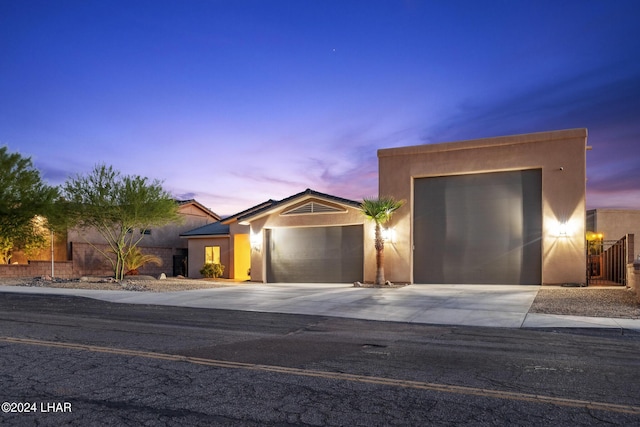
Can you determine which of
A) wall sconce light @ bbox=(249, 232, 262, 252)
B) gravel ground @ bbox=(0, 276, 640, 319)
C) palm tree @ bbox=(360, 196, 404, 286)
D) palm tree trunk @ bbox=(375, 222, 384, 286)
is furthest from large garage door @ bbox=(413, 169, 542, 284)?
wall sconce light @ bbox=(249, 232, 262, 252)

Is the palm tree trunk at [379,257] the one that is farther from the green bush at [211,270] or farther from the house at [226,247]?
the green bush at [211,270]

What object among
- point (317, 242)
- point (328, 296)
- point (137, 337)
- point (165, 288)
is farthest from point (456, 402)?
point (317, 242)

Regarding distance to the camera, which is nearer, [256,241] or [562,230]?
[562,230]

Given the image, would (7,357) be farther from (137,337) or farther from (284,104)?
(284,104)

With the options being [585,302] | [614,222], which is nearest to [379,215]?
[585,302]

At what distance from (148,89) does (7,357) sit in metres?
19.7

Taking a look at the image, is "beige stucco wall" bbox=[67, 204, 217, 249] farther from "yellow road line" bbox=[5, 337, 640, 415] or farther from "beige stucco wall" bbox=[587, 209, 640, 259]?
"beige stucco wall" bbox=[587, 209, 640, 259]

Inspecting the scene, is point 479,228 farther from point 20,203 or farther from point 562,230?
point 20,203

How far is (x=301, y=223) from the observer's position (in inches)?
973

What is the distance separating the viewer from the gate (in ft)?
65.8

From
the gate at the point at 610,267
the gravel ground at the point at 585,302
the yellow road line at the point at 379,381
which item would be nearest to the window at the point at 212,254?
the gravel ground at the point at 585,302

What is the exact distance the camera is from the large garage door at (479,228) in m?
20.6

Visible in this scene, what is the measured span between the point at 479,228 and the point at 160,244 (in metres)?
22.7

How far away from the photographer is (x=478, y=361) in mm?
6906
